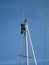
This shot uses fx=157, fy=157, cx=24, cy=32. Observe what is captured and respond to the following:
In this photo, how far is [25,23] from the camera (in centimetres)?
409

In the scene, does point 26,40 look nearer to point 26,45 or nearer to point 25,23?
point 26,45

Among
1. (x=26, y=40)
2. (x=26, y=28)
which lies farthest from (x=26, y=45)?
(x=26, y=28)

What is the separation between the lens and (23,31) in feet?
13.3

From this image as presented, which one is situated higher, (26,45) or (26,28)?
(26,28)

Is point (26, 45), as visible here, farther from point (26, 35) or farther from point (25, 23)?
point (25, 23)

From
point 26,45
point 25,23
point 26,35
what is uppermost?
point 25,23

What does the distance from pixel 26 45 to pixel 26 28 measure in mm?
439

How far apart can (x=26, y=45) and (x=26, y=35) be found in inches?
10.2

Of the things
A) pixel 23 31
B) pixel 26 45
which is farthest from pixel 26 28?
pixel 26 45

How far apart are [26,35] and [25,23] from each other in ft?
1.03

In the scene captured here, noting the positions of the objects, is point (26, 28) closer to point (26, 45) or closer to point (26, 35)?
point (26, 35)

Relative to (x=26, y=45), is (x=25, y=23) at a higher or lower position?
higher

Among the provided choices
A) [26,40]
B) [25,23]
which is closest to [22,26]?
[25,23]

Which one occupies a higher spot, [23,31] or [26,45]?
[23,31]
